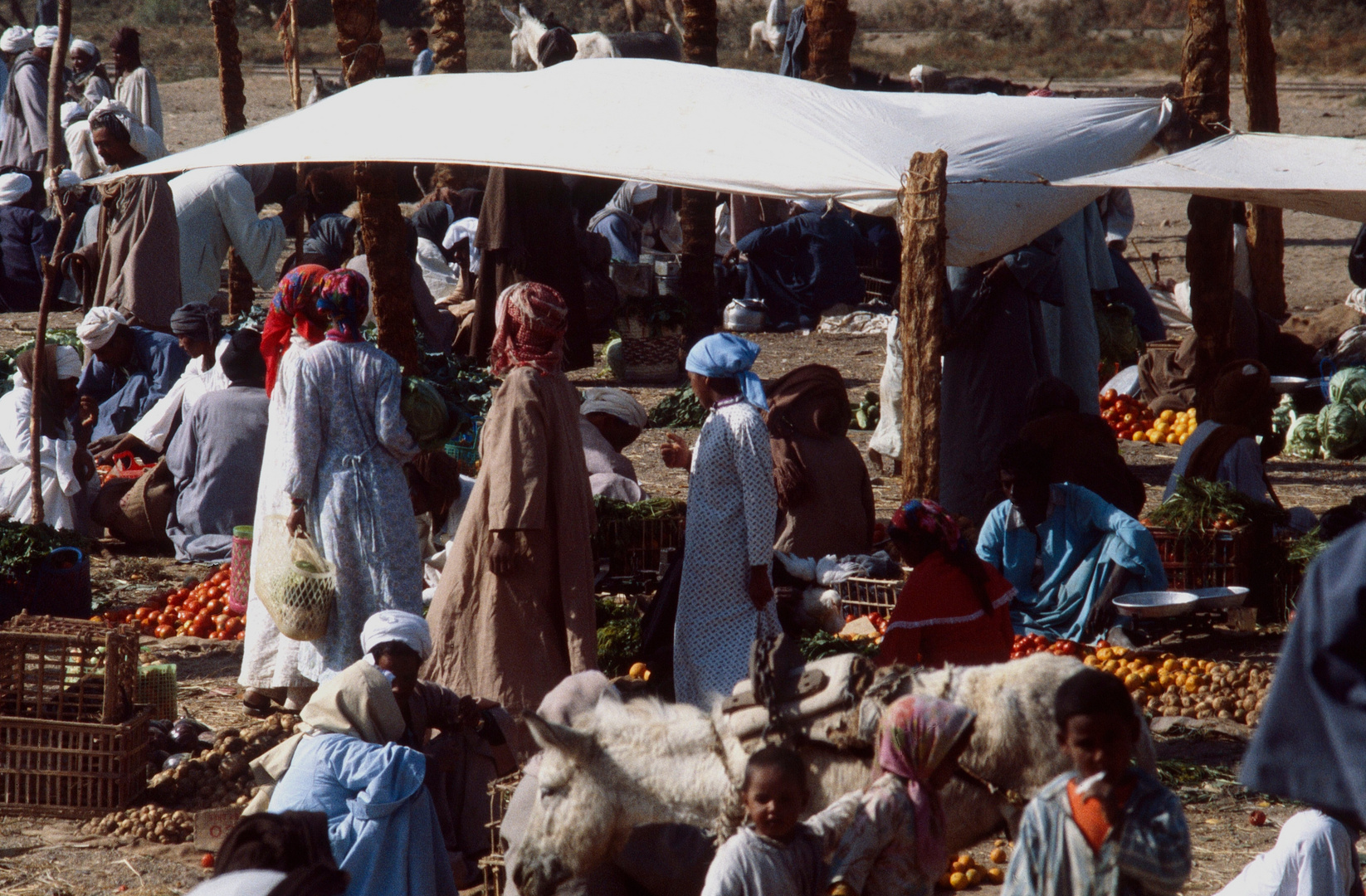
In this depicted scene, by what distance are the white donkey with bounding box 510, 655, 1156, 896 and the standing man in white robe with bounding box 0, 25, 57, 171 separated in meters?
14.3

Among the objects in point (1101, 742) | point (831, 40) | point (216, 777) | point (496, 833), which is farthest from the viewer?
point (831, 40)

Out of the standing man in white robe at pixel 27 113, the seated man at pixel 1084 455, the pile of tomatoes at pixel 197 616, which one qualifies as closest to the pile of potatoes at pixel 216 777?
the pile of tomatoes at pixel 197 616

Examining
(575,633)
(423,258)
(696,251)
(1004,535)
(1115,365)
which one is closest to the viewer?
(575,633)

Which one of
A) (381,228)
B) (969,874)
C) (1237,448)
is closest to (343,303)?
(381,228)

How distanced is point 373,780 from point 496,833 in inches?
26.8

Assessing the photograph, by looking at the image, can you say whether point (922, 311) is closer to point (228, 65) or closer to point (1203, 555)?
point (1203, 555)

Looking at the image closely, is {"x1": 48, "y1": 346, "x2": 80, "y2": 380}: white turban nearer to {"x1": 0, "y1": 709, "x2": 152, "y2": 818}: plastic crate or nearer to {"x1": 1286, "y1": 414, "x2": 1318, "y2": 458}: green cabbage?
{"x1": 0, "y1": 709, "x2": 152, "y2": 818}: plastic crate

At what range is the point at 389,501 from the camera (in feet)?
18.5

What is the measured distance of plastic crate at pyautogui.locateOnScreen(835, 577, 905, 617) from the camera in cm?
649

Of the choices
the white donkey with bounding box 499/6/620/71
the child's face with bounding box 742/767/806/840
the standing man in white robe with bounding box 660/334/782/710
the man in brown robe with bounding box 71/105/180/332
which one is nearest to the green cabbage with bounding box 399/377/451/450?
the standing man in white robe with bounding box 660/334/782/710

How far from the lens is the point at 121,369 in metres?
10.1

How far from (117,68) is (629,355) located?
6.80 meters

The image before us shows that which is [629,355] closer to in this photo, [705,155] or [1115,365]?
[1115,365]

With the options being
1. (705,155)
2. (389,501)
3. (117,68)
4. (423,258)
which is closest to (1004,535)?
(705,155)
